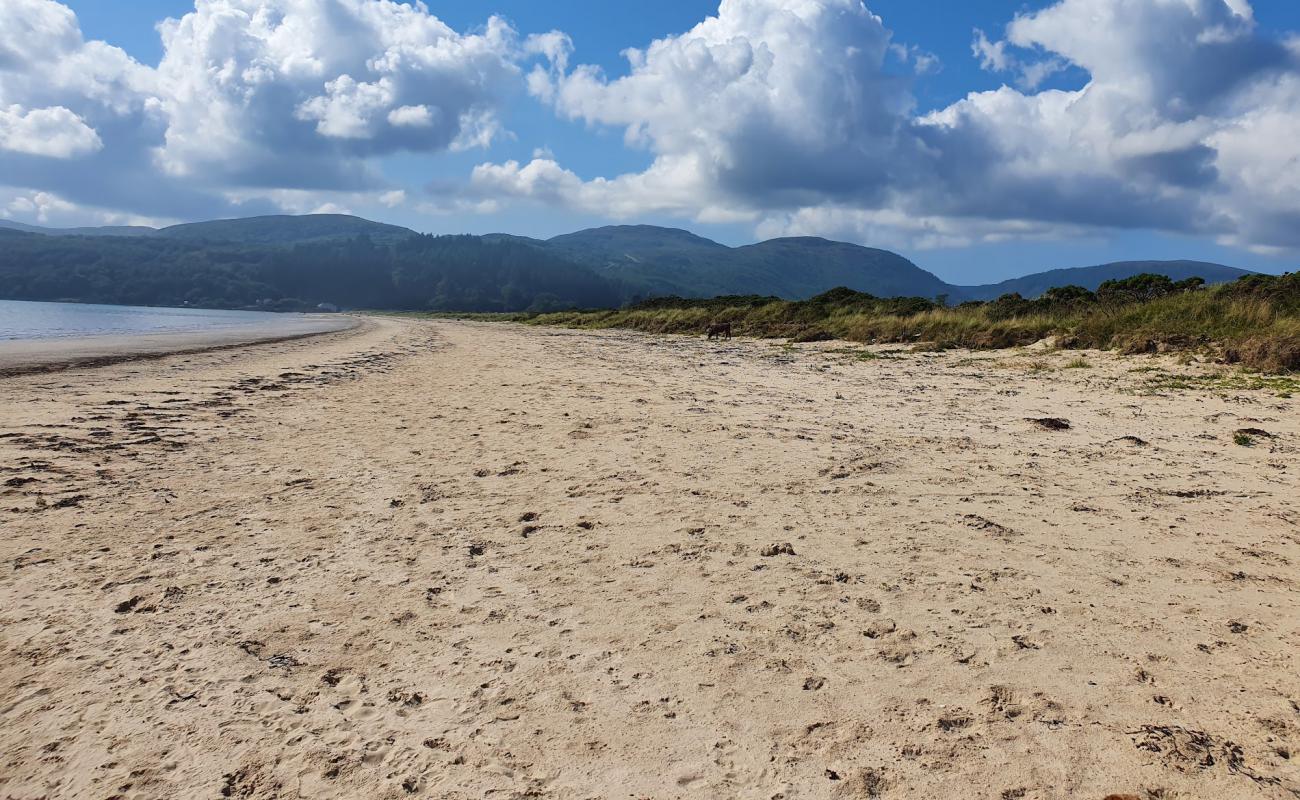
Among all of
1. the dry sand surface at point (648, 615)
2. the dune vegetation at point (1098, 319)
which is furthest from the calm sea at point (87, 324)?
the dune vegetation at point (1098, 319)

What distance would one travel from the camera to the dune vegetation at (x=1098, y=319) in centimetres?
1323

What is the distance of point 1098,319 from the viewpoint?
→ 17.2m

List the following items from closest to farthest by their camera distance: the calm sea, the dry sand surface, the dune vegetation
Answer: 1. the dry sand surface
2. the dune vegetation
3. the calm sea

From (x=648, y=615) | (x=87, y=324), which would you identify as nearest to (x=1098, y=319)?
(x=648, y=615)

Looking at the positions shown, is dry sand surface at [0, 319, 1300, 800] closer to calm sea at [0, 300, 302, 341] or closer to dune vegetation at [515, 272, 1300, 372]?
dune vegetation at [515, 272, 1300, 372]

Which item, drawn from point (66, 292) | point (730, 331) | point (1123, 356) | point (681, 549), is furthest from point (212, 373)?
point (66, 292)

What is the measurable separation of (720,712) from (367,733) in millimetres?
1306

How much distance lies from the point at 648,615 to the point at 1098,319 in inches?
722

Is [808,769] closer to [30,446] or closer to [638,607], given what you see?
[638,607]

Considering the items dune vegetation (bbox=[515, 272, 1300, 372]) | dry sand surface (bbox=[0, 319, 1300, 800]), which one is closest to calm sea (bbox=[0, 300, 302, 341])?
dry sand surface (bbox=[0, 319, 1300, 800])

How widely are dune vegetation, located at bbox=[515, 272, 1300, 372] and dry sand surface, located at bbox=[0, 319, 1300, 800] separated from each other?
841 centimetres

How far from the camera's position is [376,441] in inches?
290

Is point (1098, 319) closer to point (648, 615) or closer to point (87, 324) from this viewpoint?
point (648, 615)

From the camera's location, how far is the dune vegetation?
43.4ft
